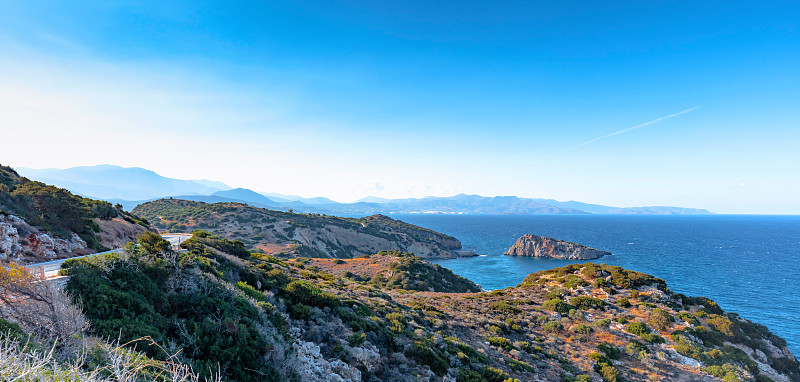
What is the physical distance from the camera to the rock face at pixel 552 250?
9031cm

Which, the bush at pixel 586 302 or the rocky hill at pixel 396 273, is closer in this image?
the bush at pixel 586 302

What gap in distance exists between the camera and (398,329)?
51.9 ft

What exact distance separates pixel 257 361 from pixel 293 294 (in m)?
6.72

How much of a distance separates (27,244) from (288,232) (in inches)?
2640

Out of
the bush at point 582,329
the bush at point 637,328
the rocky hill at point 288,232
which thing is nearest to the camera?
the bush at point 637,328

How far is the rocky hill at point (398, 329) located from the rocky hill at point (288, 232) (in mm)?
49298

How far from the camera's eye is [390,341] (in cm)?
1409

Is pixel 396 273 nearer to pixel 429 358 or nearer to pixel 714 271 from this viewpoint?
pixel 429 358

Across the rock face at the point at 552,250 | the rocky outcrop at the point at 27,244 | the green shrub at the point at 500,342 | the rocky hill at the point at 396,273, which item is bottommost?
the rock face at the point at 552,250

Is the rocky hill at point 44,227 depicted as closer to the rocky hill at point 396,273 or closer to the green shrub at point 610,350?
the rocky hill at point 396,273

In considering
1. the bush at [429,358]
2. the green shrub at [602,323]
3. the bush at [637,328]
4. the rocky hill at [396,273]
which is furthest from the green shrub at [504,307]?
the rocky hill at [396,273]

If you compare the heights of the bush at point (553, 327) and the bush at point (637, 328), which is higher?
the bush at point (637, 328)

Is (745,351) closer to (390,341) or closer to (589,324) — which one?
(589,324)

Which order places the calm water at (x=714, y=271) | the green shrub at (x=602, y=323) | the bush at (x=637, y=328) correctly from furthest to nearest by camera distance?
the calm water at (x=714, y=271) < the green shrub at (x=602, y=323) < the bush at (x=637, y=328)
